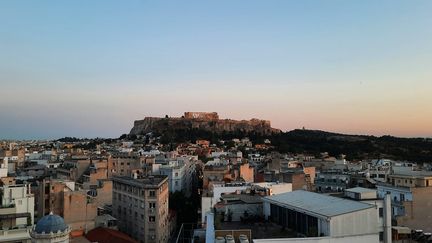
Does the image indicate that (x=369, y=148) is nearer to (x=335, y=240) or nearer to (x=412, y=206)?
(x=412, y=206)

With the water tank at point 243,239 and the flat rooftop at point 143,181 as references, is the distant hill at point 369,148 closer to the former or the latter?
the flat rooftop at point 143,181

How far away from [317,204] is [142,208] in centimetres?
3052

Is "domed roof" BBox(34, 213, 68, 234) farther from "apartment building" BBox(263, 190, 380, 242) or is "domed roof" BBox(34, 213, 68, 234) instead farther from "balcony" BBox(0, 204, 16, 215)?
"apartment building" BBox(263, 190, 380, 242)

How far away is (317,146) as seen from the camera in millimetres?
143875

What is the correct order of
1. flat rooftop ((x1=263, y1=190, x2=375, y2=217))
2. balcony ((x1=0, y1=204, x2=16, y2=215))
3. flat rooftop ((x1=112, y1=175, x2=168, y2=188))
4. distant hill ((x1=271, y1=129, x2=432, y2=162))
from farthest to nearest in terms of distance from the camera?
1. distant hill ((x1=271, y1=129, x2=432, y2=162))
2. flat rooftop ((x1=112, y1=175, x2=168, y2=188))
3. balcony ((x1=0, y1=204, x2=16, y2=215))
4. flat rooftop ((x1=263, y1=190, x2=375, y2=217))

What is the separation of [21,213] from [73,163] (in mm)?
41547

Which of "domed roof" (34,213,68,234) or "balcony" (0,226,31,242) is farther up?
"domed roof" (34,213,68,234)

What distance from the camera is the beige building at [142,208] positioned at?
4850 centimetres

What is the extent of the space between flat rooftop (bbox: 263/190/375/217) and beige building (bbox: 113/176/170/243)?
25.6 meters

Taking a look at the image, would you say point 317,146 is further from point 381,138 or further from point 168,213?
point 168,213

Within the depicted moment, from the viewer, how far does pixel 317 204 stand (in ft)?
72.5

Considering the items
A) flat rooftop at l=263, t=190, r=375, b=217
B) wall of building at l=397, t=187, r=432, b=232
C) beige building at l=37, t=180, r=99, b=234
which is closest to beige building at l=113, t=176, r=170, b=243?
beige building at l=37, t=180, r=99, b=234

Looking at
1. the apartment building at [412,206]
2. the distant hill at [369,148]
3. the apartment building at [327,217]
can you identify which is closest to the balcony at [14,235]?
the apartment building at [327,217]

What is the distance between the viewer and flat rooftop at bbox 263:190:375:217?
20.5 m
